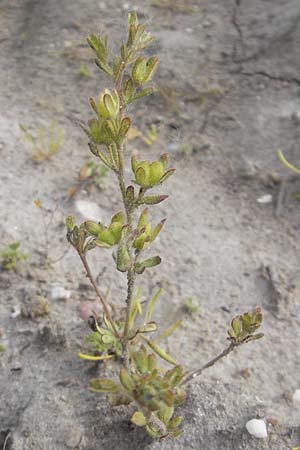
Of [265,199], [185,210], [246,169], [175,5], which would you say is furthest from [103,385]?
[175,5]

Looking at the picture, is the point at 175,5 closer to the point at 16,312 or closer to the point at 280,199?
the point at 280,199

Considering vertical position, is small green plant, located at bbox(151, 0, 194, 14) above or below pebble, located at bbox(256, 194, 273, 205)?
above

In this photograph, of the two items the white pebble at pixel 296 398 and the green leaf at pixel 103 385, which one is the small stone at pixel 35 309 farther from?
the white pebble at pixel 296 398

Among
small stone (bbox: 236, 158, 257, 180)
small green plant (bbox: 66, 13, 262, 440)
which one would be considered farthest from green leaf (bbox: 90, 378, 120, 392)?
small stone (bbox: 236, 158, 257, 180)

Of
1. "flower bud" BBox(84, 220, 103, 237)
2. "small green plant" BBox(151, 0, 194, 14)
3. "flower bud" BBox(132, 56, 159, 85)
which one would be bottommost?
"small green plant" BBox(151, 0, 194, 14)

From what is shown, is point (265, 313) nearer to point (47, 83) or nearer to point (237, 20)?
point (47, 83)

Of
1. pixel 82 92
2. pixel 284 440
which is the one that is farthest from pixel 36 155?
pixel 284 440

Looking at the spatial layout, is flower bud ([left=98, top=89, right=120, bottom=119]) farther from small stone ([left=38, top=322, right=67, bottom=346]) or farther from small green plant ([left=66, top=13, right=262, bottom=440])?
small stone ([left=38, top=322, right=67, bottom=346])
